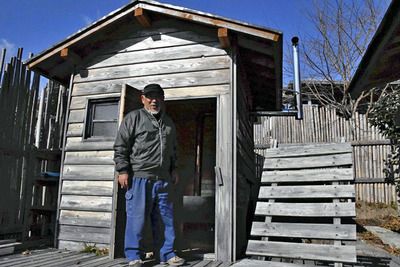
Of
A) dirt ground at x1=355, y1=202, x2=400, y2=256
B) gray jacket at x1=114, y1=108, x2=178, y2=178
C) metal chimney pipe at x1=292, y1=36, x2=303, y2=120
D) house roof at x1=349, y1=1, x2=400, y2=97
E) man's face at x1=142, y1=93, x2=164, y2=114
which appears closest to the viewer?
house roof at x1=349, y1=1, x2=400, y2=97

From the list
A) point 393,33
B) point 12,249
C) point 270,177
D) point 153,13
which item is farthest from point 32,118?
point 393,33

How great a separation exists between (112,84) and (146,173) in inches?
94.5

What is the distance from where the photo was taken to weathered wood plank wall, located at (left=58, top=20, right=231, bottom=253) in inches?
204

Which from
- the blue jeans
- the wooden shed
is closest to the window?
the wooden shed

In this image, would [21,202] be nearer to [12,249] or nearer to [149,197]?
[12,249]

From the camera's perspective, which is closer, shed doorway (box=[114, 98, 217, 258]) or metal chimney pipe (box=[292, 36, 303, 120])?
metal chimney pipe (box=[292, 36, 303, 120])

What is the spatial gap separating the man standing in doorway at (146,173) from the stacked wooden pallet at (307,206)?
4.08 ft

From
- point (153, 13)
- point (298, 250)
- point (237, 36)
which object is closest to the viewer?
point (298, 250)

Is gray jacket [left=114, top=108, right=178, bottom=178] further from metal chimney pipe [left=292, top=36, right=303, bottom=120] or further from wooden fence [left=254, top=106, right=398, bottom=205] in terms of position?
wooden fence [left=254, top=106, right=398, bottom=205]

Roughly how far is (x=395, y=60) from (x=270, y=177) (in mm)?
2481

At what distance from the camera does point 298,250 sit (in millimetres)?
3930

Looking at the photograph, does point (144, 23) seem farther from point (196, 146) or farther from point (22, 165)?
→ point (22, 165)

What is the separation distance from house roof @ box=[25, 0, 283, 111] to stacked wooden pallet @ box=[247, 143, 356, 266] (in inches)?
68.1

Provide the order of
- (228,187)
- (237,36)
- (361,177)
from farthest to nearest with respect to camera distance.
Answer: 1. (361,177)
2. (237,36)
3. (228,187)
